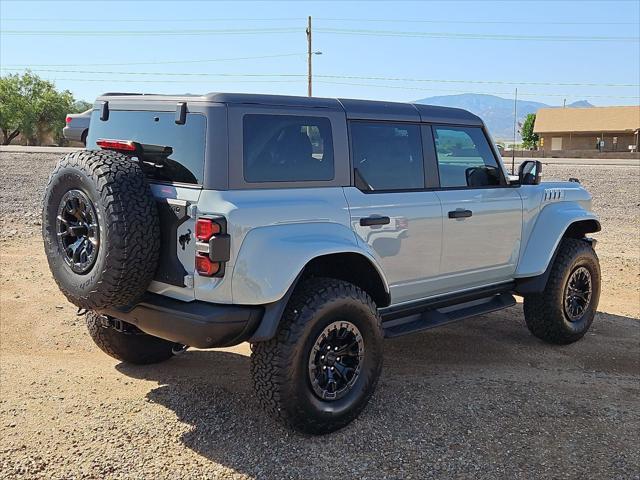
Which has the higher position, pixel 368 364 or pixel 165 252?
pixel 165 252

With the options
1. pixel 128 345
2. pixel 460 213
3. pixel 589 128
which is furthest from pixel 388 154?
pixel 589 128

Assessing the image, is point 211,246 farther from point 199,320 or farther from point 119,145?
point 119,145

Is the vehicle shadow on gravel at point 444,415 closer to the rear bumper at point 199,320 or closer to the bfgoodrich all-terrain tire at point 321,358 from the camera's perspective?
the bfgoodrich all-terrain tire at point 321,358

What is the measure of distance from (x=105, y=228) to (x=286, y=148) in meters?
1.18

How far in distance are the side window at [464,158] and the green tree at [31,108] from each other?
162 ft

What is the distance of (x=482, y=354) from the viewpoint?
5785mm

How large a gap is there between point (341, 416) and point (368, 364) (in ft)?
1.28

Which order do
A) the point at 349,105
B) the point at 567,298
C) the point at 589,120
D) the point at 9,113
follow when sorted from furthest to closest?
the point at 589,120, the point at 9,113, the point at 567,298, the point at 349,105

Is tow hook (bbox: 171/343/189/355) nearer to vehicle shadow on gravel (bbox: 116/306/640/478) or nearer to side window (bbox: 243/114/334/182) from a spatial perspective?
vehicle shadow on gravel (bbox: 116/306/640/478)

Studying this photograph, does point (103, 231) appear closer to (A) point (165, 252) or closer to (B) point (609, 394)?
(A) point (165, 252)

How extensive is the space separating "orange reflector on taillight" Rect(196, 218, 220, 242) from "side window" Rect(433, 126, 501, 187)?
82.6 inches

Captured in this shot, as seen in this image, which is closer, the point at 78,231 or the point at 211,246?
the point at 211,246

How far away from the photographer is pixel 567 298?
6.08m

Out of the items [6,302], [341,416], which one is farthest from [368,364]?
[6,302]
